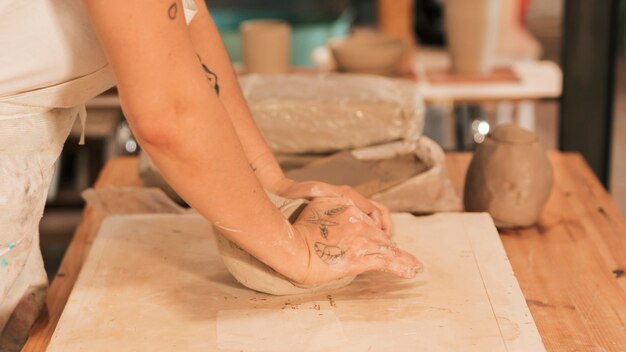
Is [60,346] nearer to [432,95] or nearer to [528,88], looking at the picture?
[432,95]

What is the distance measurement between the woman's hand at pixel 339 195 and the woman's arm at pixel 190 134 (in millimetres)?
110

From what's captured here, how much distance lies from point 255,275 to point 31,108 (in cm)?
37

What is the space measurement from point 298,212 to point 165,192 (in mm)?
562

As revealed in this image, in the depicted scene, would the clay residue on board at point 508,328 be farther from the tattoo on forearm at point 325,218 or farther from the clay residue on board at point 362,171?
the clay residue on board at point 362,171

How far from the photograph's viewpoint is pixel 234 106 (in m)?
1.26

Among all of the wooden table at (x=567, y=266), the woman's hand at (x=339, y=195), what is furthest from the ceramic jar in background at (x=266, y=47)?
the woman's hand at (x=339, y=195)

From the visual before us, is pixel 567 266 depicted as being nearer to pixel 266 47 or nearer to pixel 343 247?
pixel 343 247

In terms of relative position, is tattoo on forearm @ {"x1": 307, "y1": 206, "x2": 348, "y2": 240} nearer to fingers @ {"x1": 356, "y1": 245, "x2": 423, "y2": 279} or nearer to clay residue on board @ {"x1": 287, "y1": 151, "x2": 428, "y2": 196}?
fingers @ {"x1": 356, "y1": 245, "x2": 423, "y2": 279}

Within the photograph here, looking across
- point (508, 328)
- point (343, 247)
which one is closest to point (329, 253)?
point (343, 247)

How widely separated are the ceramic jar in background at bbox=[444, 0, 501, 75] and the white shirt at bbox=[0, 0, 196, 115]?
5.09 ft

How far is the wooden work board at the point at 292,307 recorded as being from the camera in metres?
1.01

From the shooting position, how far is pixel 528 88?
2441 millimetres

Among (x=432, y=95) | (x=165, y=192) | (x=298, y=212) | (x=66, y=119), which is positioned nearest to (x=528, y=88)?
(x=432, y=95)

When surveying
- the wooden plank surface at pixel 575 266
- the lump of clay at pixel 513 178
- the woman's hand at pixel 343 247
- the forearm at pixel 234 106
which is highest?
the forearm at pixel 234 106
